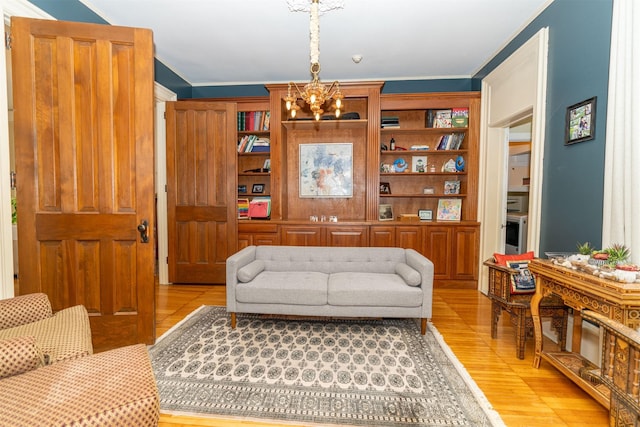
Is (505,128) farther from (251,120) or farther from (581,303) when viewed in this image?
(251,120)

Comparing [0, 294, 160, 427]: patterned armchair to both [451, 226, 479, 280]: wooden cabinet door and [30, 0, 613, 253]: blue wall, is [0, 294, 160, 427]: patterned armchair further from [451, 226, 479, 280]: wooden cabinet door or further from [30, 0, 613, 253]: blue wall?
[451, 226, 479, 280]: wooden cabinet door

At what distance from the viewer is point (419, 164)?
4.44m

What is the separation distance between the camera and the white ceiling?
281cm

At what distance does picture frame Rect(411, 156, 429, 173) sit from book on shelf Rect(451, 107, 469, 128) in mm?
615

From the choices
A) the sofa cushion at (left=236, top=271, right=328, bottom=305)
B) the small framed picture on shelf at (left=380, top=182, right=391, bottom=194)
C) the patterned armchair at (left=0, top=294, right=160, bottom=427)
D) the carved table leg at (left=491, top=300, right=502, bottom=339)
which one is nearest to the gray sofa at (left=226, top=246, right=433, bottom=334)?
the sofa cushion at (left=236, top=271, right=328, bottom=305)

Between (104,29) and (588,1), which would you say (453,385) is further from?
(104,29)

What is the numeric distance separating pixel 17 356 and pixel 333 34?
3.55 meters

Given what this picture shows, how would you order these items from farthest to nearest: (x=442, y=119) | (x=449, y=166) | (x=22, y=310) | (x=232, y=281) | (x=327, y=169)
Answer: (x=327, y=169) < (x=449, y=166) < (x=442, y=119) < (x=232, y=281) < (x=22, y=310)

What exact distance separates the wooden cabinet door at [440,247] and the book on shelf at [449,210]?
0.29 m

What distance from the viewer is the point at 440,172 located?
421cm

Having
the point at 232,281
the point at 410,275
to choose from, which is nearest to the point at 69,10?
the point at 232,281

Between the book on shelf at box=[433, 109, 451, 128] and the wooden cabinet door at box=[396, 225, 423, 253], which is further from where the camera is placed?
the book on shelf at box=[433, 109, 451, 128]

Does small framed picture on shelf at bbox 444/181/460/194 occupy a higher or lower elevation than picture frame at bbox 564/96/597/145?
lower

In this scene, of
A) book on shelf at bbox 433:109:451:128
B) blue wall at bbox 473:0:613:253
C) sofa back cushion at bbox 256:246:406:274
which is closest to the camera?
blue wall at bbox 473:0:613:253
